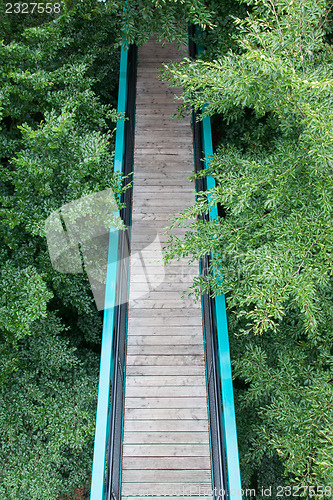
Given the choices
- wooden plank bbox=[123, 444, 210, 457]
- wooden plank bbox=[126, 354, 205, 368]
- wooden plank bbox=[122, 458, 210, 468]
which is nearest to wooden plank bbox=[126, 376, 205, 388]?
wooden plank bbox=[126, 354, 205, 368]

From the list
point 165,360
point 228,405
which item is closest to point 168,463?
point 228,405

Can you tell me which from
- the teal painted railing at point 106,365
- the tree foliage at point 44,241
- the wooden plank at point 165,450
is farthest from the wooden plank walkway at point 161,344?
the tree foliage at point 44,241

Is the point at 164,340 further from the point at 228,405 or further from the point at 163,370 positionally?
the point at 228,405

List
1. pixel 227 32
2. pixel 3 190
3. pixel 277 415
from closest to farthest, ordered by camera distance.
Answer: pixel 277 415, pixel 3 190, pixel 227 32

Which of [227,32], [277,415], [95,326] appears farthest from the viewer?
[95,326]

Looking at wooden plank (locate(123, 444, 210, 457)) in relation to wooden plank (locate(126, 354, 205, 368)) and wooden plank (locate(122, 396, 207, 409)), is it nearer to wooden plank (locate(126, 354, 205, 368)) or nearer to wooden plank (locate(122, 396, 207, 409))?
wooden plank (locate(122, 396, 207, 409))

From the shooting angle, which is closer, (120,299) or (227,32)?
(120,299)

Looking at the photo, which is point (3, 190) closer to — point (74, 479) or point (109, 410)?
point (109, 410)

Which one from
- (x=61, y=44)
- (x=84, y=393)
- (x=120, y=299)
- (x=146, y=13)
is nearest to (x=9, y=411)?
(x=84, y=393)
